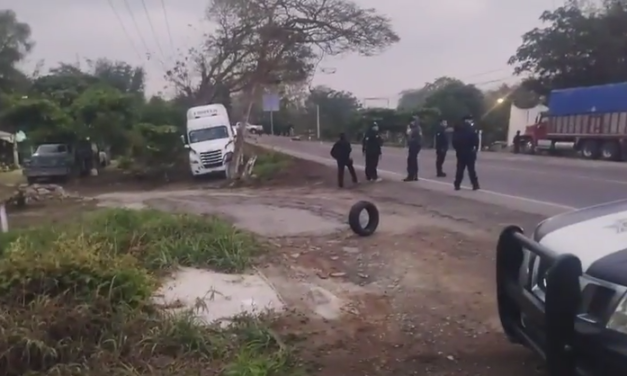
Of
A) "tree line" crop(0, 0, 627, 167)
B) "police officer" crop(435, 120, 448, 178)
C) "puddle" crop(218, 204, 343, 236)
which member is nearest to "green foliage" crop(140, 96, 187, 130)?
"tree line" crop(0, 0, 627, 167)

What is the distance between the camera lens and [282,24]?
2605 cm

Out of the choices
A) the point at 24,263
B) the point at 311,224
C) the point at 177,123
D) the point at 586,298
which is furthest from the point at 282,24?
the point at 586,298

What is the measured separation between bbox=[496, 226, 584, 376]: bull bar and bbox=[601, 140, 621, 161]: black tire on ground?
30.0m

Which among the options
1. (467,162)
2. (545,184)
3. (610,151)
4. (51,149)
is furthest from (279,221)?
(610,151)

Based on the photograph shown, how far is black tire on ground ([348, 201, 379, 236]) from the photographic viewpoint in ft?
30.6

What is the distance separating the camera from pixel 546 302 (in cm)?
312

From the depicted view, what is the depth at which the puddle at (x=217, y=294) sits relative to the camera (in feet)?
18.2

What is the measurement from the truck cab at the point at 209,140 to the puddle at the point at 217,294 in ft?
64.4

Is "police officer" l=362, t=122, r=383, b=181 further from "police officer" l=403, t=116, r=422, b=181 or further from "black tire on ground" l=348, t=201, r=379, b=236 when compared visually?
"black tire on ground" l=348, t=201, r=379, b=236

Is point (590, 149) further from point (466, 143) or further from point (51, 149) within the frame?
point (51, 149)

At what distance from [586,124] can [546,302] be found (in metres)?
33.8

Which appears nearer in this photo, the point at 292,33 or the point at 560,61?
the point at 292,33

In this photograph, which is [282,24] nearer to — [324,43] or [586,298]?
[324,43]

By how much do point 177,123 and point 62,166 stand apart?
5449mm
